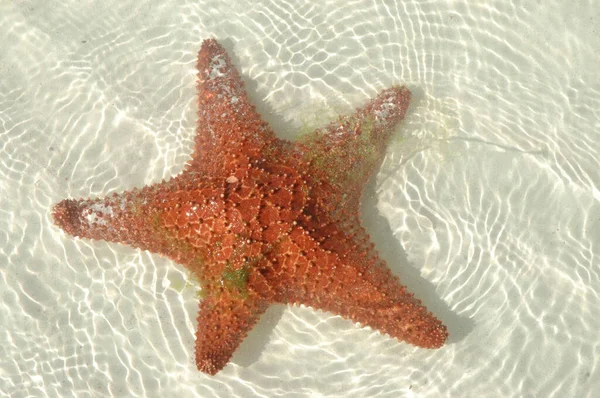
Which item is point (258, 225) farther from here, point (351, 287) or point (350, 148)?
point (350, 148)

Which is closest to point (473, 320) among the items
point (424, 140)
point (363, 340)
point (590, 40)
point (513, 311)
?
point (513, 311)

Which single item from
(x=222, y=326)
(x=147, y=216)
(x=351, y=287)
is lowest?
(x=222, y=326)

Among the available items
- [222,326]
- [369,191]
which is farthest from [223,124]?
[222,326]

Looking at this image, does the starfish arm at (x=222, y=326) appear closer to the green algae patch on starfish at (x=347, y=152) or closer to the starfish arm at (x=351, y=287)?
the starfish arm at (x=351, y=287)

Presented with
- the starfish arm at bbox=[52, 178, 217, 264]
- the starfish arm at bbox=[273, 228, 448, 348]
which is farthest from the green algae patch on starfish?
the starfish arm at bbox=[52, 178, 217, 264]

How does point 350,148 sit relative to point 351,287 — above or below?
above
